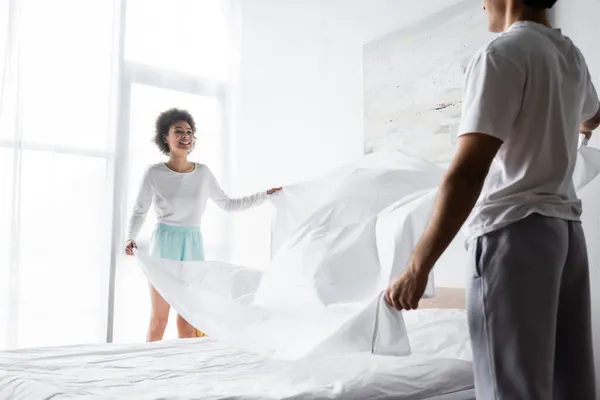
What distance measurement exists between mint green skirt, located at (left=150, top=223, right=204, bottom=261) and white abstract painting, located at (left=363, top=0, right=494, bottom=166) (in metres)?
1.13

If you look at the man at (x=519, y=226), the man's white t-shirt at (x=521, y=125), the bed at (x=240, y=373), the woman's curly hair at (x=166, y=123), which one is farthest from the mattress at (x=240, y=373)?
the woman's curly hair at (x=166, y=123)

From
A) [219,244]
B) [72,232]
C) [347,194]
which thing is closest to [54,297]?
[72,232]

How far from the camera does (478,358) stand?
1.15 meters

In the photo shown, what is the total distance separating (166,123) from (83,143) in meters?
0.58

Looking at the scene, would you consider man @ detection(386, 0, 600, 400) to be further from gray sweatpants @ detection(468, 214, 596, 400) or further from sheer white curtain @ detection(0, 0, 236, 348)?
sheer white curtain @ detection(0, 0, 236, 348)

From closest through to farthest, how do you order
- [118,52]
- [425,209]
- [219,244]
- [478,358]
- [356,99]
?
[478,358], [425,209], [356,99], [118,52], [219,244]

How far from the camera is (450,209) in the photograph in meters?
1.11

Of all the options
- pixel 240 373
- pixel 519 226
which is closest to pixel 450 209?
pixel 519 226

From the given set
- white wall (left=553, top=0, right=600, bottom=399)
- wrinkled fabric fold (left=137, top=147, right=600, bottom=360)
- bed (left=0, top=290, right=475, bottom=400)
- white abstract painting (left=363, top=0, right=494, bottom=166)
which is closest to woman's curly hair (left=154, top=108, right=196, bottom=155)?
white abstract painting (left=363, top=0, right=494, bottom=166)

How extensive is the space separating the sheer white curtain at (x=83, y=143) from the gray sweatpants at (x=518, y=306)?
308cm

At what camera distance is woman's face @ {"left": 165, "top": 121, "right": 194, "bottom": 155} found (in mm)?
3652

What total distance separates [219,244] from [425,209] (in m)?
2.81

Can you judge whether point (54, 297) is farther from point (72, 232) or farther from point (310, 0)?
point (310, 0)

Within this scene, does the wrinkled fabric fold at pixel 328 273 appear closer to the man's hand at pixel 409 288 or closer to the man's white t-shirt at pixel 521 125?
the man's hand at pixel 409 288
